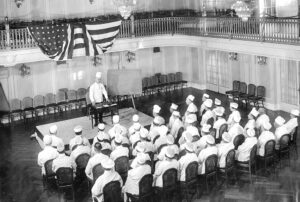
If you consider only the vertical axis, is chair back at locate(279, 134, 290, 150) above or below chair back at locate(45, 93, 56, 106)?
below

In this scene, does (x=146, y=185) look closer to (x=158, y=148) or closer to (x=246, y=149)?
(x=158, y=148)

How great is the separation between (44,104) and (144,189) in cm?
1111

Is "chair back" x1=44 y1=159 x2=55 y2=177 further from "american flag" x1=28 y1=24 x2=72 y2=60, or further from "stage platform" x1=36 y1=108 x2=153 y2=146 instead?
"american flag" x1=28 y1=24 x2=72 y2=60

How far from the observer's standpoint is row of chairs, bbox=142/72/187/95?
2294 centimetres

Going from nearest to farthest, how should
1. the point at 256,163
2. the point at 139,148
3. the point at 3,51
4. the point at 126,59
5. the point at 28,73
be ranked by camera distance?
the point at 139,148
the point at 256,163
the point at 3,51
the point at 28,73
the point at 126,59

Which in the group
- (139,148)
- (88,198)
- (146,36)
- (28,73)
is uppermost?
(146,36)

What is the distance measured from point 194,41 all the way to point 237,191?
1128 centimetres

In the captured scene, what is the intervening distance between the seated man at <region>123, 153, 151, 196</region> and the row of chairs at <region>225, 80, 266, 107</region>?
943 cm

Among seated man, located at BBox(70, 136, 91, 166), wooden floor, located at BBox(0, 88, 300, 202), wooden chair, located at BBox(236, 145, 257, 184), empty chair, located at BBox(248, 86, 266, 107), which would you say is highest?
empty chair, located at BBox(248, 86, 266, 107)

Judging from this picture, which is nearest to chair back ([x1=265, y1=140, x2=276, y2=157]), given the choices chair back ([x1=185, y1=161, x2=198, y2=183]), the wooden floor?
the wooden floor

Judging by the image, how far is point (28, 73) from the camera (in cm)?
2055

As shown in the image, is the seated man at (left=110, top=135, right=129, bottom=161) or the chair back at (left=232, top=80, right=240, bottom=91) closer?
the seated man at (left=110, top=135, right=129, bottom=161)

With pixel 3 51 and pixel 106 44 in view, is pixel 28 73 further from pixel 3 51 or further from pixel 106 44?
pixel 106 44

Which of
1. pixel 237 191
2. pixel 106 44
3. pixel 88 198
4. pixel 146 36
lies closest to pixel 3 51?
pixel 106 44
